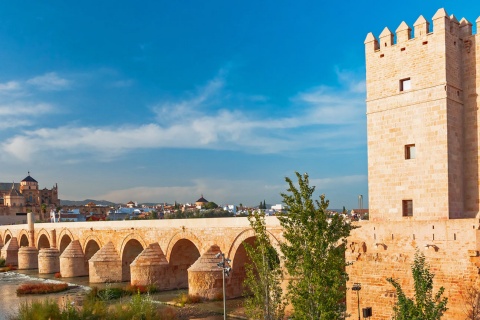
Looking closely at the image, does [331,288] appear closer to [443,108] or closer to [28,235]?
[443,108]

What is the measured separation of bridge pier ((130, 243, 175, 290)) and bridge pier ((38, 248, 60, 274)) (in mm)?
12731

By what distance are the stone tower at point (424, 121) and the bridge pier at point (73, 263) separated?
73.5 feet

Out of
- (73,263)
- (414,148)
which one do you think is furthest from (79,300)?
(414,148)

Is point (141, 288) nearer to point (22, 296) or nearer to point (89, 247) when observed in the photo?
point (22, 296)

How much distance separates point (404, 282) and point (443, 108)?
13.4ft

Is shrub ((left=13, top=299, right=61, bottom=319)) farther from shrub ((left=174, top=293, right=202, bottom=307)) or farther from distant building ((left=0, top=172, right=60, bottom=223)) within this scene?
distant building ((left=0, top=172, right=60, bottom=223))

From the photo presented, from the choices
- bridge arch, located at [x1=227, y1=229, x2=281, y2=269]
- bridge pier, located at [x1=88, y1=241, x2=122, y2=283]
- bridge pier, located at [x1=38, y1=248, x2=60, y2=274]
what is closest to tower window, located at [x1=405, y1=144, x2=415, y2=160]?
bridge arch, located at [x1=227, y1=229, x2=281, y2=269]

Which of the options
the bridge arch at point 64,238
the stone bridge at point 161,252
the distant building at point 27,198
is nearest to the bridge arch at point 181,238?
the stone bridge at point 161,252

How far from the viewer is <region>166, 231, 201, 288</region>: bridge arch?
73.8 ft

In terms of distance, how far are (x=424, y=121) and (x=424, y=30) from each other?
2.16m

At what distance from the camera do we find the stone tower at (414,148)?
11078mm

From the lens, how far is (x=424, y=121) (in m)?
11.5

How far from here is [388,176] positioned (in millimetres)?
12109

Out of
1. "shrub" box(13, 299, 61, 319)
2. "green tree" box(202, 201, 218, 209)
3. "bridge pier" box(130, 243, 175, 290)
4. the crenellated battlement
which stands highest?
the crenellated battlement
